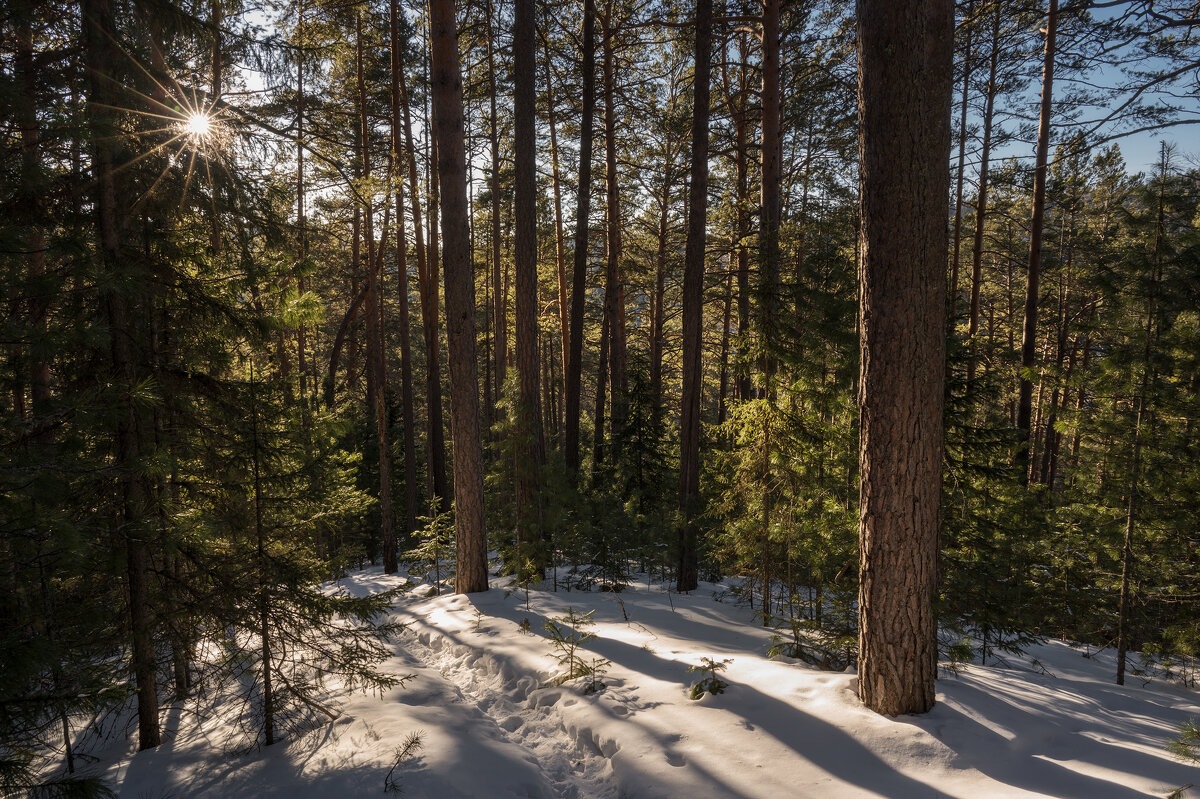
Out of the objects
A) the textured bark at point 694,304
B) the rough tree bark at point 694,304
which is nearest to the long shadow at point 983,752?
the textured bark at point 694,304

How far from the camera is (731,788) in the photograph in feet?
12.6

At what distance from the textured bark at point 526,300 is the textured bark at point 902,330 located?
6178 millimetres

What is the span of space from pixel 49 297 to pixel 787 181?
15713 mm

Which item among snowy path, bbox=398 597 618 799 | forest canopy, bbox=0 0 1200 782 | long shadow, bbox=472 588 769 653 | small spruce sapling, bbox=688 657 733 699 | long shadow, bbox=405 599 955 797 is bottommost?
long shadow, bbox=472 588 769 653

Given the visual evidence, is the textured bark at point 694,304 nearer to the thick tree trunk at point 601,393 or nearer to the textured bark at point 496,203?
the textured bark at point 496,203

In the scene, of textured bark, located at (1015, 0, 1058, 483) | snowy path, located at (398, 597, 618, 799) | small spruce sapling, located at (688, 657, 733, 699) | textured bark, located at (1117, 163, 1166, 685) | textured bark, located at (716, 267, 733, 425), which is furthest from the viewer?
textured bark, located at (1015, 0, 1058, 483)

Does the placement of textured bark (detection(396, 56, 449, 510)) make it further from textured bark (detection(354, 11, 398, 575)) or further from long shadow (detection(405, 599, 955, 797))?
long shadow (detection(405, 599, 955, 797))

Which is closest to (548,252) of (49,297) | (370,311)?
(370,311)

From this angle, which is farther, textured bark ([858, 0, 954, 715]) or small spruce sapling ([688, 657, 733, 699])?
small spruce sapling ([688, 657, 733, 699])

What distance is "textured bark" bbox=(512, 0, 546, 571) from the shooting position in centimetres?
942

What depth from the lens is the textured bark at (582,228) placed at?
503 inches

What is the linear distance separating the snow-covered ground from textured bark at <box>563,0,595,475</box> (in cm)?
720

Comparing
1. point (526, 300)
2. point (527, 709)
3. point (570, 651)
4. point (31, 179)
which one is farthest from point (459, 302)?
point (527, 709)

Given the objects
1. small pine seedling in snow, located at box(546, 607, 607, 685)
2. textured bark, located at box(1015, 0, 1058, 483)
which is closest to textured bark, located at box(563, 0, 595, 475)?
small pine seedling in snow, located at box(546, 607, 607, 685)
